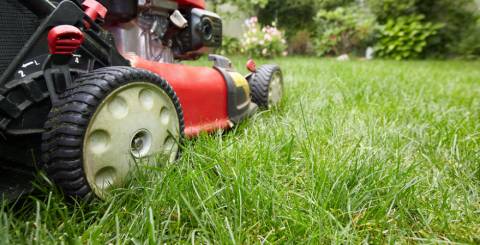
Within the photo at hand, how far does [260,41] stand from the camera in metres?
5.54

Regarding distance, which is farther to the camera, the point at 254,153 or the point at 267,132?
the point at 267,132

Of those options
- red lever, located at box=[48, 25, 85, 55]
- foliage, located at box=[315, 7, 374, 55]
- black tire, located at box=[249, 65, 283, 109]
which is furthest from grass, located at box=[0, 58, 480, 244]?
foliage, located at box=[315, 7, 374, 55]

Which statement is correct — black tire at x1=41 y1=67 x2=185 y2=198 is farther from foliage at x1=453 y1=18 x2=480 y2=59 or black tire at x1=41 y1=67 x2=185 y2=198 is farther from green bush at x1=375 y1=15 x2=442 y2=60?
foliage at x1=453 y1=18 x2=480 y2=59

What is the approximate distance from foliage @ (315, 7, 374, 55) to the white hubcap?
288 inches

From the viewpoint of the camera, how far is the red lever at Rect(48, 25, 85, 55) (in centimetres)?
74

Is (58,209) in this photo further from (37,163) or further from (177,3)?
(177,3)

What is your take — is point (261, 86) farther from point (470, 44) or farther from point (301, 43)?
point (301, 43)

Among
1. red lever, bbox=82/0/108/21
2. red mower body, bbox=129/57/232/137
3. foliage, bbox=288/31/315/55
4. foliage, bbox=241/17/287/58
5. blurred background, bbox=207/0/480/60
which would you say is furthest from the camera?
foliage, bbox=288/31/315/55

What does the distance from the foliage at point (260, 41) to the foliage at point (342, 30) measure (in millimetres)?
2550

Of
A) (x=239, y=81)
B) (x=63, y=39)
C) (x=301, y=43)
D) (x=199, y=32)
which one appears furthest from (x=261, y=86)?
(x=301, y=43)

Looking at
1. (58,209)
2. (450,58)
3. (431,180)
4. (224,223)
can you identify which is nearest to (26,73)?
(58,209)

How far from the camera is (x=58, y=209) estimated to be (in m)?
0.73

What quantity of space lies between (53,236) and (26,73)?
1.15 ft

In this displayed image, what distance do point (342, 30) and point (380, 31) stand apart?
2.81ft
